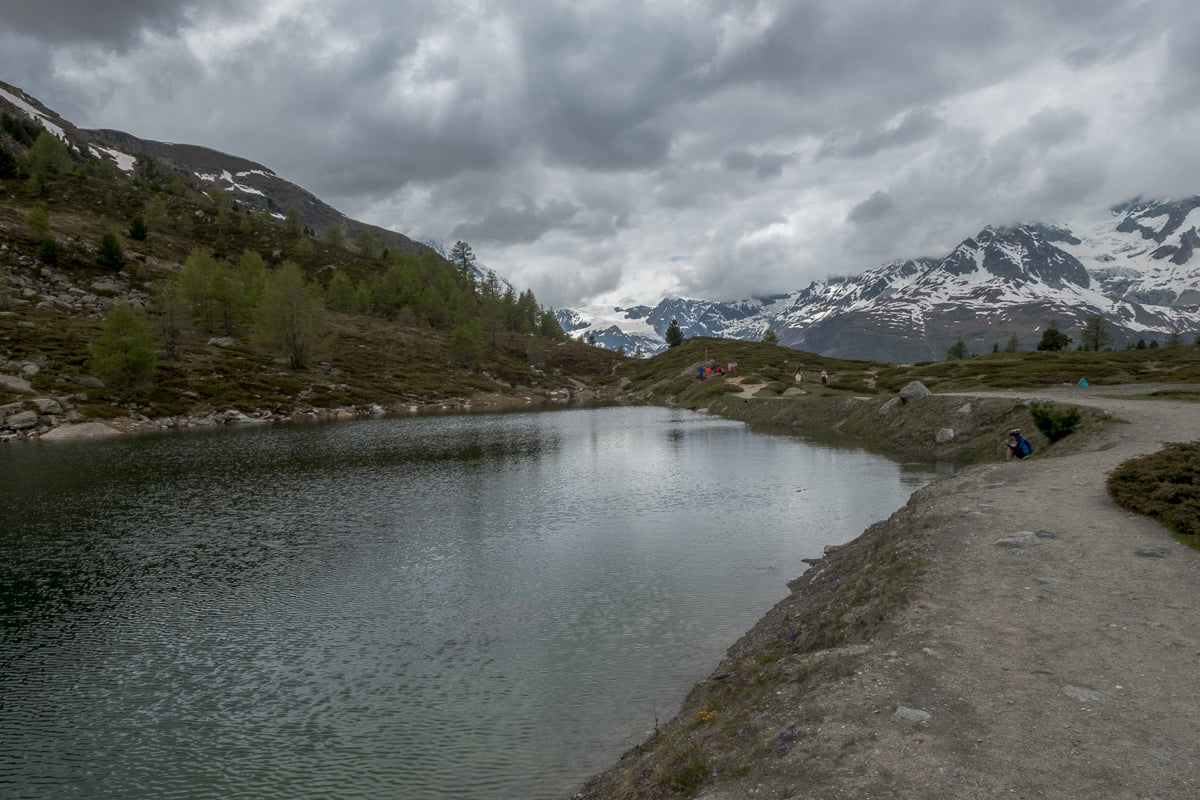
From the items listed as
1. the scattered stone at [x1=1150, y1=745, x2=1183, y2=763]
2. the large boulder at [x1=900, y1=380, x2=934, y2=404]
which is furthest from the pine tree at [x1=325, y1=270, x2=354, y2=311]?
the scattered stone at [x1=1150, y1=745, x2=1183, y2=763]

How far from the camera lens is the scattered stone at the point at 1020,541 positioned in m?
19.9

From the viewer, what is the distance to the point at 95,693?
18.0 meters

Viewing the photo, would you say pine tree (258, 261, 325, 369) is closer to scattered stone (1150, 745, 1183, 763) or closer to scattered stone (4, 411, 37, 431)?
scattered stone (4, 411, 37, 431)

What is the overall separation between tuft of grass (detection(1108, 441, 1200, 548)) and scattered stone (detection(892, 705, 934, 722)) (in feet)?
46.3

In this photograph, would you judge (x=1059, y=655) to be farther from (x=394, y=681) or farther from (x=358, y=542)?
(x=358, y=542)

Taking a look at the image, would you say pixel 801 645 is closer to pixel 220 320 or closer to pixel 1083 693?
pixel 1083 693

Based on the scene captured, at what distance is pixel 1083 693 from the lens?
11.0 metres

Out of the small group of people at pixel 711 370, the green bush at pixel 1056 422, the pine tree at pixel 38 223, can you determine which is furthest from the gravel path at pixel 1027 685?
the pine tree at pixel 38 223

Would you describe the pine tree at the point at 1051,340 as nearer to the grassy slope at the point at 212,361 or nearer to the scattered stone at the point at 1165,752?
the grassy slope at the point at 212,361

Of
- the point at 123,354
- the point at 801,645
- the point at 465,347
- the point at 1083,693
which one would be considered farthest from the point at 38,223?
the point at 1083,693

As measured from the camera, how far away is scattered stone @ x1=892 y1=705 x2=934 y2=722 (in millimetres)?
10587

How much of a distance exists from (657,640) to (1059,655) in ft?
35.1

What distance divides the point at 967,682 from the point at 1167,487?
649 inches

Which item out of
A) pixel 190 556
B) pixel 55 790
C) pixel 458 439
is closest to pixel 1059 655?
pixel 55 790
